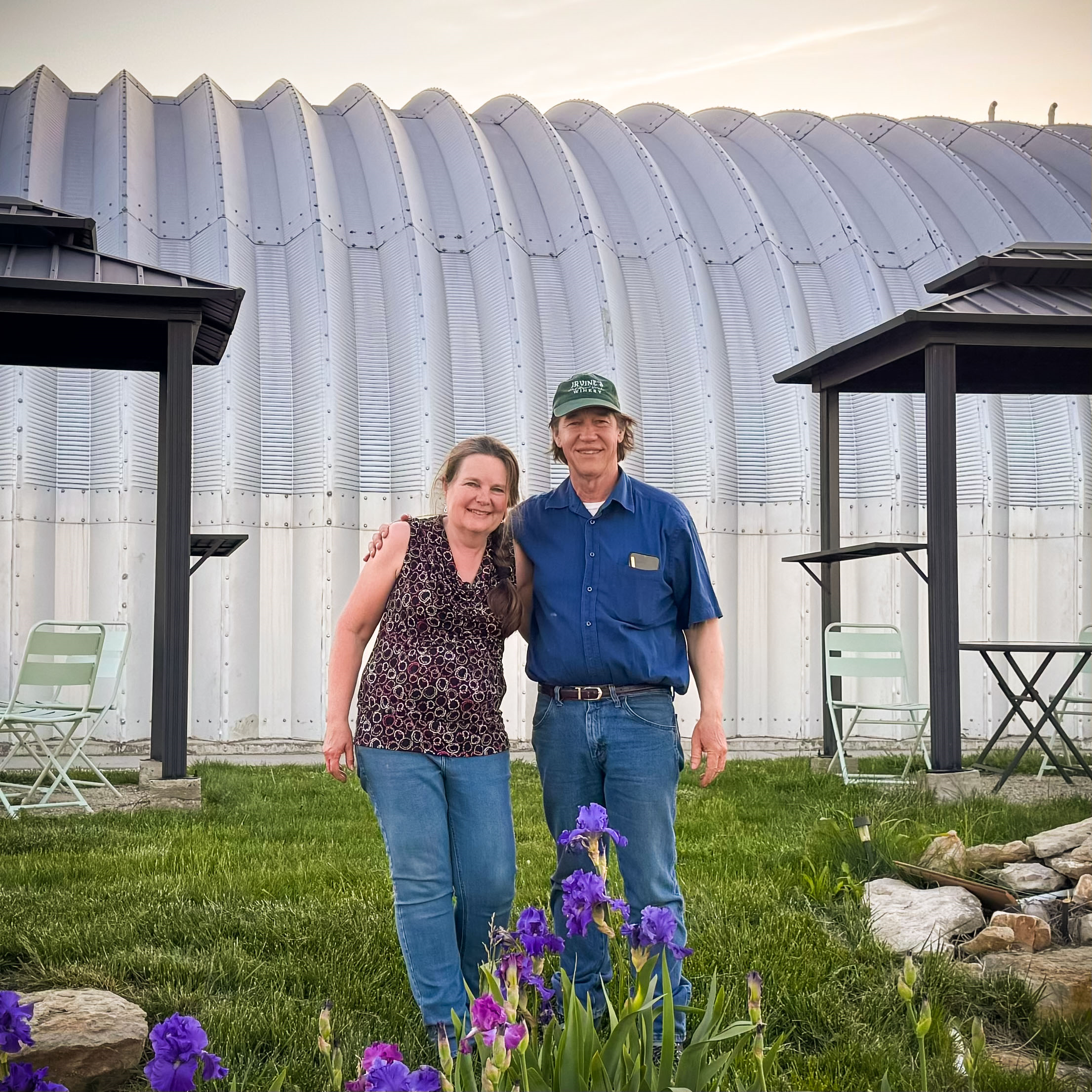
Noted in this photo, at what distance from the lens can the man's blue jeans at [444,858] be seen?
2973mm

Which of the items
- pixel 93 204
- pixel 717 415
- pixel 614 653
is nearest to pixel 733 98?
pixel 614 653

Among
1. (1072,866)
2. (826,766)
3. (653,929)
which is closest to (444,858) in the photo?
(653,929)

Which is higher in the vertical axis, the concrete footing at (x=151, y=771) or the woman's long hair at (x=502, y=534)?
the woman's long hair at (x=502, y=534)

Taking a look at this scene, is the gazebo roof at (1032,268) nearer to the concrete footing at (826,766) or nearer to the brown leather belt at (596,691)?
the concrete footing at (826,766)

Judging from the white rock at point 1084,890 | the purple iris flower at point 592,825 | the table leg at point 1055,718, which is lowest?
the white rock at point 1084,890

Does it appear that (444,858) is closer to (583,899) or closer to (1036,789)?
(583,899)

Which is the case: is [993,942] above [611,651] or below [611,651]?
below

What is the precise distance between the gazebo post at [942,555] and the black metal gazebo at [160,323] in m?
4.60

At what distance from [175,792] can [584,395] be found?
493 centimetres

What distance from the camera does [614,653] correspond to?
125 inches

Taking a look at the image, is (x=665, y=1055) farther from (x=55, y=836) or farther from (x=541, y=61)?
(x=55, y=836)

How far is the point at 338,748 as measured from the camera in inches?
123

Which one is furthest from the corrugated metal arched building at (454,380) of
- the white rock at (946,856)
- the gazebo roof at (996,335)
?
the white rock at (946,856)

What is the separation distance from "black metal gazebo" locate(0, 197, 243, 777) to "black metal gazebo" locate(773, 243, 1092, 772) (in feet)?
14.8
